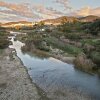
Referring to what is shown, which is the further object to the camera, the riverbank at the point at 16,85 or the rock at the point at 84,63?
the rock at the point at 84,63

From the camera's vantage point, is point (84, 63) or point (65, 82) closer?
point (65, 82)

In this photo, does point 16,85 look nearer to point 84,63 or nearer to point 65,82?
point 65,82

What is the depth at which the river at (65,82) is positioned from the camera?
24359mm

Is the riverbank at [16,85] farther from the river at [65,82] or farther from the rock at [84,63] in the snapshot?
the rock at [84,63]

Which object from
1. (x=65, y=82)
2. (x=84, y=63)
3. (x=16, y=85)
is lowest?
(x=84, y=63)

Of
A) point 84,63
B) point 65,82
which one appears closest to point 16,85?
point 65,82

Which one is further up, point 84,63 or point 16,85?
point 16,85

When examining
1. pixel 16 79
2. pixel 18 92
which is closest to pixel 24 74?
pixel 16 79

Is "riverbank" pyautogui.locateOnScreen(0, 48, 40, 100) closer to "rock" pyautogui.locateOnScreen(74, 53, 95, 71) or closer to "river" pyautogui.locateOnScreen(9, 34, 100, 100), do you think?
"river" pyautogui.locateOnScreen(9, 34, 100, 100)

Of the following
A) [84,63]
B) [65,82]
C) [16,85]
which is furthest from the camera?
[84,63]

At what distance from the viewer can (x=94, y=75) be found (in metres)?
33.2

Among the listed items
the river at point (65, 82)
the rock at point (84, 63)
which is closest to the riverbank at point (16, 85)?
the river at point (65, 82)

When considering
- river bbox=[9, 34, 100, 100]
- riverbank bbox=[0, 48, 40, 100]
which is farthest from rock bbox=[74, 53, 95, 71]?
riverbank bbox=[0, 48, 40, 100]

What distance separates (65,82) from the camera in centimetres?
2920
